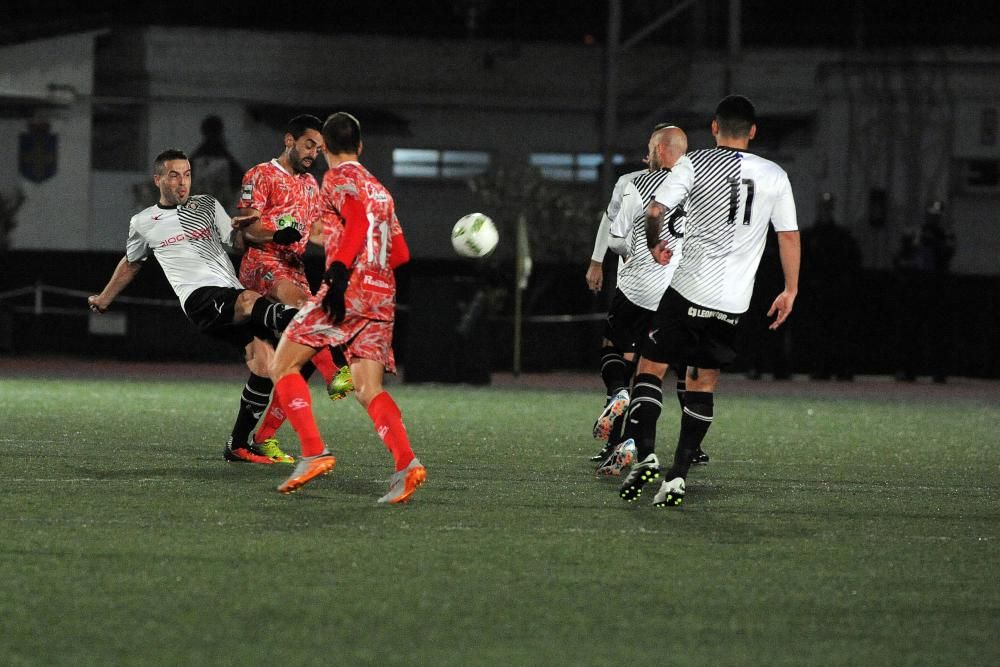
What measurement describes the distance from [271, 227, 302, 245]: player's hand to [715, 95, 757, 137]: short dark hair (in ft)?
8.57

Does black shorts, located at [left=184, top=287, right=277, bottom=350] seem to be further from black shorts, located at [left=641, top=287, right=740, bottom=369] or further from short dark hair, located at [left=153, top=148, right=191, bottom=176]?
black shorts, located at [left=641, top=287, right=740, bottom=369]

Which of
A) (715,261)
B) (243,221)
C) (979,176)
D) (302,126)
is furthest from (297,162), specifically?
(979,176)

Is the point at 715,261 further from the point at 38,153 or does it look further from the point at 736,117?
the point at 38,153

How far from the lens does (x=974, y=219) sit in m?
28.9

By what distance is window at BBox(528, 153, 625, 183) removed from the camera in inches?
1136

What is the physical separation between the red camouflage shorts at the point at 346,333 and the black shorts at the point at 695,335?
139 centimetres

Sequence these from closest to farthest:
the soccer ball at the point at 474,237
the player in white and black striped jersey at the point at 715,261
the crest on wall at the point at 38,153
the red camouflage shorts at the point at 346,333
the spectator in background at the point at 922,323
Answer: the red camouflage shorts at the point at 346,333
the player in white and black striped jersey at the point at 715,261
the soccer ball at the point at 474,237
the spectator in background at the point at 922,323
the crest on wall at the point at 38,153

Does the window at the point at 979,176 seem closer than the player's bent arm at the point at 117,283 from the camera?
No

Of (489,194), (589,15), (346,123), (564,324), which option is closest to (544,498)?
(346,123)

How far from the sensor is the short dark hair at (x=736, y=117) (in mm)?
7844

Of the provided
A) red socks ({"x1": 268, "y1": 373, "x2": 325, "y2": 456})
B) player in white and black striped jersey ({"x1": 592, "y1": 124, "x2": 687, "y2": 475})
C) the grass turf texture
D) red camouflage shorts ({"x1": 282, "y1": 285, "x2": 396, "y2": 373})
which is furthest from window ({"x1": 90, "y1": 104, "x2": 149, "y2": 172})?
red camouflage shorts ({"x1": 282, "y1": 285, "x2": 396, "y2": 373})

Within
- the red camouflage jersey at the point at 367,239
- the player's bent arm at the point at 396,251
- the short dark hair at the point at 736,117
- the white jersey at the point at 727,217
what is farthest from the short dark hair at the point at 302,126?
the short dark hair at the point at 736,117

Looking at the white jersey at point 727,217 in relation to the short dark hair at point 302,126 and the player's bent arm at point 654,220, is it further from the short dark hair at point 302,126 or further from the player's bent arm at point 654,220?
the short dark hair at point 302,126

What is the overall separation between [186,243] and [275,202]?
0.58 m
